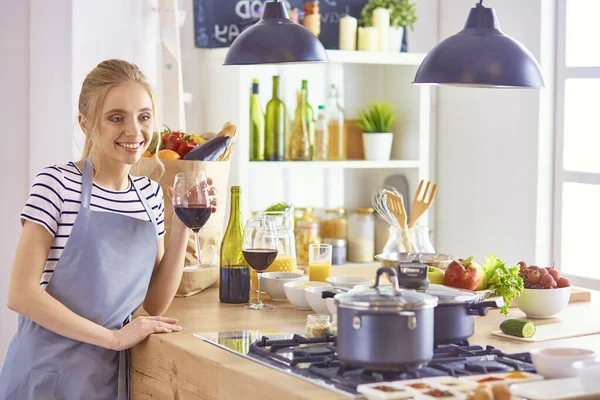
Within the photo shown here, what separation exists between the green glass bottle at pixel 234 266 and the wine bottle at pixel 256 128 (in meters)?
1.58

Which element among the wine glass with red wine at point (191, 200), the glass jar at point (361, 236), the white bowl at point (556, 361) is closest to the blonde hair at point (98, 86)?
the wine glass with red wine at point (191, 200)

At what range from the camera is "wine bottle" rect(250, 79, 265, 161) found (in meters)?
4.09

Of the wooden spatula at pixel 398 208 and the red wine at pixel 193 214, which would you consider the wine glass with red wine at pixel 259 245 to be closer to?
the red wine at pixel 193 214

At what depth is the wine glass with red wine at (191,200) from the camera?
7.46 ft

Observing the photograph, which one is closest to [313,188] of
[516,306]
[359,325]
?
[516,306]

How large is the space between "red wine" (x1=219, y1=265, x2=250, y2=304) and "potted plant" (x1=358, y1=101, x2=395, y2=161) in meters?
2.05

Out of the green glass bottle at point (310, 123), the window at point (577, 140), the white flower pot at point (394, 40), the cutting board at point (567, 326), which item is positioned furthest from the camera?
the white flower pot at point (394, 40)

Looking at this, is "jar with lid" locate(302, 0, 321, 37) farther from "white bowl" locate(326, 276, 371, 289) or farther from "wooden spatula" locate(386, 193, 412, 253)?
"white bowl" locate(326, 276, 371, 289)

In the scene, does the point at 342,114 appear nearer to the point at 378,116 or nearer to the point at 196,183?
the point at 378,116

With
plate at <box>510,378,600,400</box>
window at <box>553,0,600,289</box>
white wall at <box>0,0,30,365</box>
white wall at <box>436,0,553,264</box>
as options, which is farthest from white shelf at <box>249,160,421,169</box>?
plate at <box>510,378,600,400</box>

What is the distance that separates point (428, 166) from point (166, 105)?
4.56 feet

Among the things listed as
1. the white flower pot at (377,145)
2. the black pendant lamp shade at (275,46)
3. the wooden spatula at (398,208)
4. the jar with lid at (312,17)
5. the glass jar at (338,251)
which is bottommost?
the glass jar at (338,251)

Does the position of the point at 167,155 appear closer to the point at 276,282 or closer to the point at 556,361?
the point at 276,282

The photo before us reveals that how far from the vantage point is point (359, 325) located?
1.56 metres
